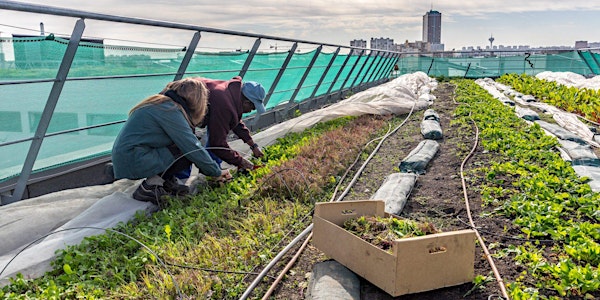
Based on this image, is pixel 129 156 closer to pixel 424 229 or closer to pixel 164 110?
pixel 164 110

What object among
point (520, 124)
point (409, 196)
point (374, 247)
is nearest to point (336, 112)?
point (520, 124)

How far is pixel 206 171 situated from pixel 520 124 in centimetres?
556

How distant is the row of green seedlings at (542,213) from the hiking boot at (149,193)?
2936 millimetres

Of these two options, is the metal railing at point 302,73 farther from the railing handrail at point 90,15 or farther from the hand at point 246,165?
the hand at point 246,165

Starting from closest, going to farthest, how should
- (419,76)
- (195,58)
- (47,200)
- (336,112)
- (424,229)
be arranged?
(424,229) → (47,200) → (195,58) → (336,112) → (419,76)

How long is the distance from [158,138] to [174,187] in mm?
528

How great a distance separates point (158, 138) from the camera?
5.06 m

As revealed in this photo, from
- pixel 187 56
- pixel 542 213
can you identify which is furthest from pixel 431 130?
pixel 542 213

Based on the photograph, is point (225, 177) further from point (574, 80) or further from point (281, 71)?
point (574, 80)

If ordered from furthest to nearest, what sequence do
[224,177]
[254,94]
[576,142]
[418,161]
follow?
[576,142], [418,161], [254,94], [224,177]

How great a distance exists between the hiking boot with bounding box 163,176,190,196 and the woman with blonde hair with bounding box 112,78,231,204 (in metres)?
0.06

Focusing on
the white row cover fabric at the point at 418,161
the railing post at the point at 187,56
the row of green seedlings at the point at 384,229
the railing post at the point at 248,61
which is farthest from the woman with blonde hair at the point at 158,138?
the railing post at the point at 248,61

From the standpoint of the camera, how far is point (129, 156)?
4.97 meters

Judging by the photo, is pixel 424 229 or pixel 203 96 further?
pixel 203 96
